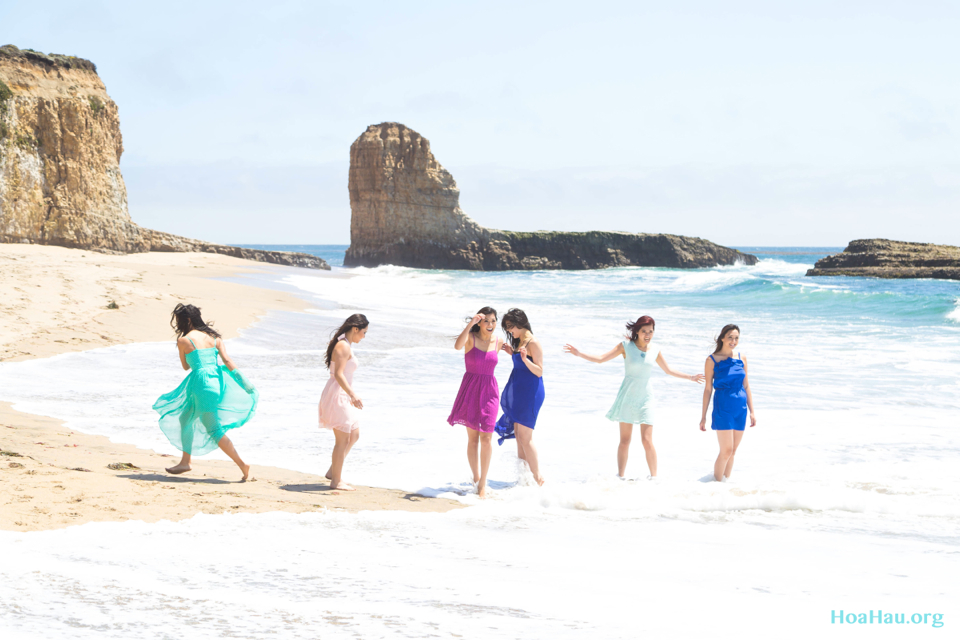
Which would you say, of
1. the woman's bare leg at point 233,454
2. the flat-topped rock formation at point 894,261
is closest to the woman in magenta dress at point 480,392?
the woman's bare leg at point 233,454

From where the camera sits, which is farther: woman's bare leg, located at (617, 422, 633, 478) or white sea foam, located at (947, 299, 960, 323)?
white sea foam, located at (947, 299, 960, 323)

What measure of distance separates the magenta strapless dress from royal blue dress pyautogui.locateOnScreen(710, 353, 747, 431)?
1.85 metres

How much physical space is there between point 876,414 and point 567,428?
3.67 metres

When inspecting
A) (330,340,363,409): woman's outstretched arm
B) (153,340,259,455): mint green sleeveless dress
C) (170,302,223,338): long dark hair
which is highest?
(170,302,223,338): long dark hair

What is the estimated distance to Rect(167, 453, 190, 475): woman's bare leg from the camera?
17.9ft

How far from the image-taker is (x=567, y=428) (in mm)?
7742

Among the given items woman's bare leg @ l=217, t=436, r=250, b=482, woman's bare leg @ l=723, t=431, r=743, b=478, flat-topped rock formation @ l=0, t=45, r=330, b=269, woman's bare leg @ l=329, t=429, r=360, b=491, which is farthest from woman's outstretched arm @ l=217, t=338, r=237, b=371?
flat-topped rock formation @ l=0, t=45, r=330, b=269

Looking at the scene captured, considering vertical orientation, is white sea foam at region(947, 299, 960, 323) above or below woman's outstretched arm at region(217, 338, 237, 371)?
above

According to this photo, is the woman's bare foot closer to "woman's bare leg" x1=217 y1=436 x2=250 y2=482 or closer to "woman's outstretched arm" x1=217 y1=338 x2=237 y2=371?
"woman's bare leg" x1=217 y1=436 x2=250 y2=482

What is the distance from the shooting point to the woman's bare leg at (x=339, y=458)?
17.6ft

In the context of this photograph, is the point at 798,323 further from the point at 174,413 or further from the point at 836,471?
the point at 174,413

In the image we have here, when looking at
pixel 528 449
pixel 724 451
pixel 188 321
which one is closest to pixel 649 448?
pixel 724 451

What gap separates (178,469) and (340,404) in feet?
4.34

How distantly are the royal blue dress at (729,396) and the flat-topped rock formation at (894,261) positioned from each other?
45134 millimetres
